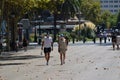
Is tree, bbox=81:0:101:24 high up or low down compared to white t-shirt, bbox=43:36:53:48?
down

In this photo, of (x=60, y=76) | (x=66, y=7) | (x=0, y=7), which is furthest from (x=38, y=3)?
(x=66, y=7)

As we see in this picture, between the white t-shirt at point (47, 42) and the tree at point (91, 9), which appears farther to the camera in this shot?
the tree at point (91, 9)

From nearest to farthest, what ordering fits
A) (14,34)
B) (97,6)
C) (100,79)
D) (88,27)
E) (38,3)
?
(100,79)
(38,3)
(14,34)
(88,27)
(97,6)

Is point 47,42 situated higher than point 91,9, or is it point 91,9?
point 47,42

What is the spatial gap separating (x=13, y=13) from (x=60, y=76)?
27.7m

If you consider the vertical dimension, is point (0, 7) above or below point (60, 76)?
above

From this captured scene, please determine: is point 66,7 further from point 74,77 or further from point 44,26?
point 74,77

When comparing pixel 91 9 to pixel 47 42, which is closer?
pixel 47 42

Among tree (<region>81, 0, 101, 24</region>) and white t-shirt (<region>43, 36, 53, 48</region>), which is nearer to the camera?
white t-shirt (<region>43, 36, 53, 48</region>)

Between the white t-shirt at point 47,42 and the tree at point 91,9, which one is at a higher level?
the white t-shirt at point 47,42

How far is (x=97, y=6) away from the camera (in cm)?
13850

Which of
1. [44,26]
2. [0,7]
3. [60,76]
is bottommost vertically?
[44,26]

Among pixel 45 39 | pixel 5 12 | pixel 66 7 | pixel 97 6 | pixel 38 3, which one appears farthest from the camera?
pixel 97 6

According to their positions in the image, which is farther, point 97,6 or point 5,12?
point 97,6
